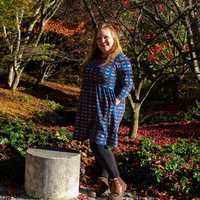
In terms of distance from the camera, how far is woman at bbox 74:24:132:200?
2.88 metres

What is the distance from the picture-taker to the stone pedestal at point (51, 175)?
9.17 feet

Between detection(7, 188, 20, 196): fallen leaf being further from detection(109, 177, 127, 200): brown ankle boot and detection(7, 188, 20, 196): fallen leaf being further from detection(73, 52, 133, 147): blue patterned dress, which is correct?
detection(109, 177, 127, 200): brown ankle boot

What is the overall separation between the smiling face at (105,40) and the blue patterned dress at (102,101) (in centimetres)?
16

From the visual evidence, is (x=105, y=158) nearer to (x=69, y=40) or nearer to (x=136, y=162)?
(x=136, y=162)

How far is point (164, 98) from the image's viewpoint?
37.3ft

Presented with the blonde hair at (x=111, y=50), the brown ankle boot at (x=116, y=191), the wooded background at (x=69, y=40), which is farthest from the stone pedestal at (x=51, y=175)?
the wooded background at (x=69, y=40)

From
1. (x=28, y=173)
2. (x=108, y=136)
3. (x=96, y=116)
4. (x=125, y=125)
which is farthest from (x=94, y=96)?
(x=125, y=125)

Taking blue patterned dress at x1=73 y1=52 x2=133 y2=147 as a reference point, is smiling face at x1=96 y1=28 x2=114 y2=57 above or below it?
above

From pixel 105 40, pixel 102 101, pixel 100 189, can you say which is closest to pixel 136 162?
pixel 100 189

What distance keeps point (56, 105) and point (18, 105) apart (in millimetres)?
1819

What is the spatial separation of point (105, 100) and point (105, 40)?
692 mm

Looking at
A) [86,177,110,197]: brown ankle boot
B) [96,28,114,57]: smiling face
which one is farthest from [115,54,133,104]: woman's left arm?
→ [86,177,110,197]: brown ankle boot

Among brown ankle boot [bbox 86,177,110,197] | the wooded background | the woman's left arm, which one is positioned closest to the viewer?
the woman's left arm

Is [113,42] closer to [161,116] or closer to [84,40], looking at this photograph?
[161,116]
